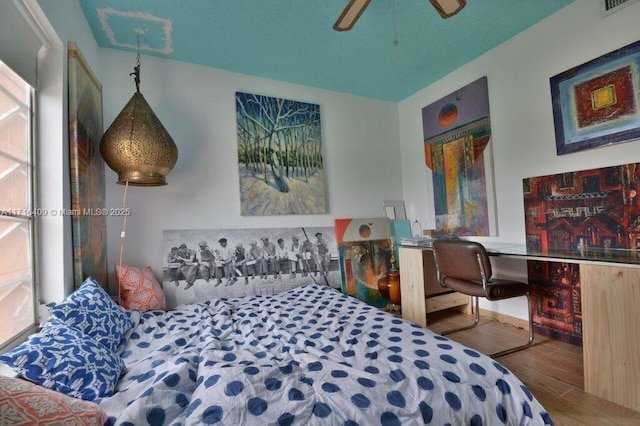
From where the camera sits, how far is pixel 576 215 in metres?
2.16

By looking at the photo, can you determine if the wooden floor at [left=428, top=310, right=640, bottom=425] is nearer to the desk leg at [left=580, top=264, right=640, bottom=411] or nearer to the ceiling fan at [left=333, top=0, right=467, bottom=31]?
the desk leg at [left=580, top=264, right=640, bottom=411]

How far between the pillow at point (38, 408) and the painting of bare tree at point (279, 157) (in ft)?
7.04

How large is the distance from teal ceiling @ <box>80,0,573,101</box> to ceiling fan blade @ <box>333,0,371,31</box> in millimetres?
272

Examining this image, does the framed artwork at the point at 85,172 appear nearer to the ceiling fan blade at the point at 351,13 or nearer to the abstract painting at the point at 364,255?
the ceiling fan blade at the point at 351,13

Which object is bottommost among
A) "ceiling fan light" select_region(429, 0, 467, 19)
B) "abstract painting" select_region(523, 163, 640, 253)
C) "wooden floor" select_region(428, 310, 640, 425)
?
"wooden floor" select_region(428, 310, 640, 425)

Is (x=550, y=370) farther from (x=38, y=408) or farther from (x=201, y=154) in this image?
(x=201, y=154)

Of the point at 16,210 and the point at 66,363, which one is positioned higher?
the point at 16,210

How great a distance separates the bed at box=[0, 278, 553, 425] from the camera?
94 centimetres

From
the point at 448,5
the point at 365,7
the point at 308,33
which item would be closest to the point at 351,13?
the point at 365,7

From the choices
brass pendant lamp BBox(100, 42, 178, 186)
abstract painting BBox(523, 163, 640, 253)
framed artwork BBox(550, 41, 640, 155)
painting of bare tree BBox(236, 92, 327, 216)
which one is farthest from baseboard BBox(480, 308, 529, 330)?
brass pendant lamp BBox(100, 42, 178, 186)

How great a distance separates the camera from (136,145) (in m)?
1.89

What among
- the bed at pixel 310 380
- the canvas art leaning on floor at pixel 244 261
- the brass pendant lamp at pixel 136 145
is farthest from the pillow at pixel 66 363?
the canvas art leaning on floor at pixel 244 261

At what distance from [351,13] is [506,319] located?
2.91m

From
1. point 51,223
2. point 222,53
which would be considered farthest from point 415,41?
point 51,223
